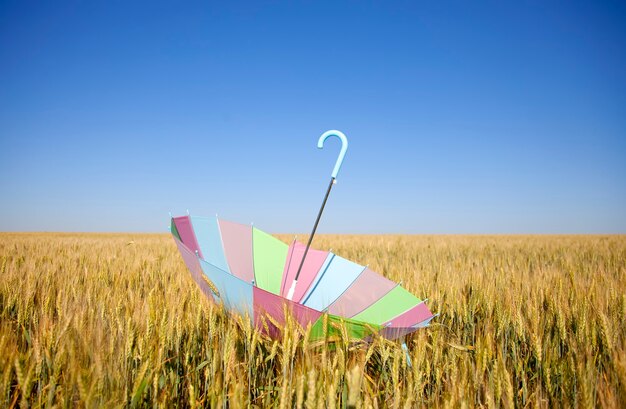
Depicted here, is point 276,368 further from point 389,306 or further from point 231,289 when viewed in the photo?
point 389,306

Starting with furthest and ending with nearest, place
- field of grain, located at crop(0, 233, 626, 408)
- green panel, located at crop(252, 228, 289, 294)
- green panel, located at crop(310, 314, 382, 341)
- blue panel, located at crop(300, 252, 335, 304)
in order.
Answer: green panel, located at crop(252, 228, 289, 294)
blue panel, located at crop(300, 252, 335, 304)
green panel, located at crop(310, 314, 382, 341)
field of grain, located at crop(0, 233, 626, 408)

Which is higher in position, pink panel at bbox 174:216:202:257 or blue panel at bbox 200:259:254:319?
pink panel at bbox 174:216:202:257

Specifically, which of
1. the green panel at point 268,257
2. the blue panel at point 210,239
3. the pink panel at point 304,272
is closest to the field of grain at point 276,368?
the blue panel at point 210,239

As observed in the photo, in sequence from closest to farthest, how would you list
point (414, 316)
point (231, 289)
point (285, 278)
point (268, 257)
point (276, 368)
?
point (231, 289) < point (276, 368) < point (414, 316) < point (285, 278) < point (268, 257)

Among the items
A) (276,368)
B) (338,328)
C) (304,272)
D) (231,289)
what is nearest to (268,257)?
(304,272)

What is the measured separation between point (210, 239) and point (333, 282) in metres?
0.95

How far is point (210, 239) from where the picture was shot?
2604 mm

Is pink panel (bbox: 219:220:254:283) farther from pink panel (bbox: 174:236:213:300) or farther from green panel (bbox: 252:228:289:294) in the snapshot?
pink panel (bbox: 174:236:213:300)

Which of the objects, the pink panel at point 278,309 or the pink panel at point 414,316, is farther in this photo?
the pink panel at point 414,316

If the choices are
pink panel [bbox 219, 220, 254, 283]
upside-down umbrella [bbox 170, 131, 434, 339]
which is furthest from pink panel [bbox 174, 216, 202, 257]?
pink panel [bbox 219, 220, 254, 283]

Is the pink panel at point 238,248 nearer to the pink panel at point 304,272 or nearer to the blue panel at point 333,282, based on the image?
the pink panel at point 304,272

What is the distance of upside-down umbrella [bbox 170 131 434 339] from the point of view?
5.09 ft

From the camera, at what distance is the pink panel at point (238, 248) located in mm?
2627

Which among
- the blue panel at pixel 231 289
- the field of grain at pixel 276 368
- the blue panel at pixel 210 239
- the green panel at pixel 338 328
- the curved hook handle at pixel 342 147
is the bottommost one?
the field of grain at pixel 276 368
